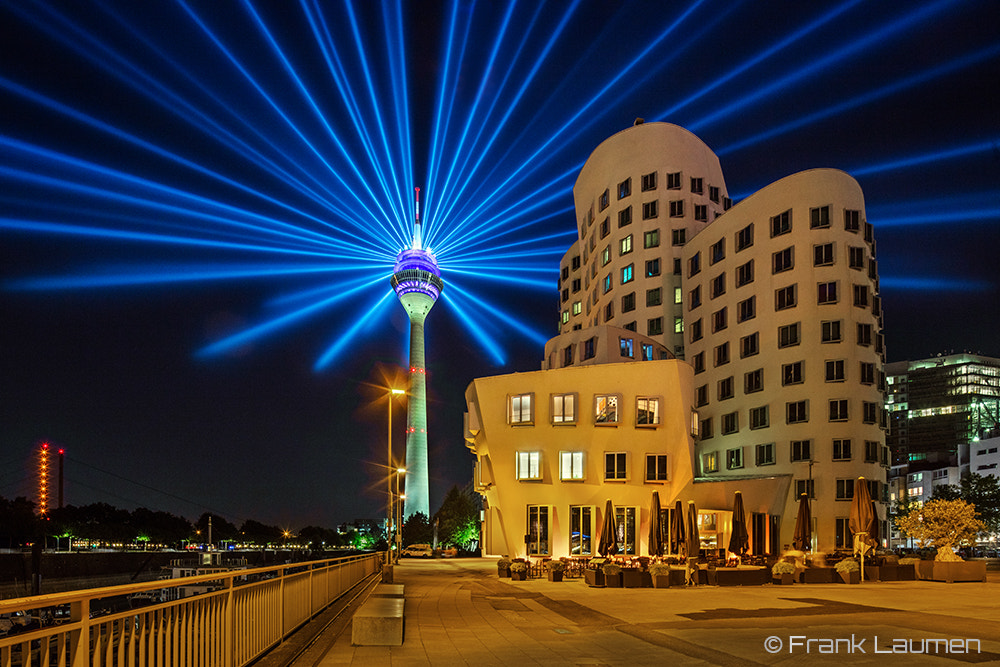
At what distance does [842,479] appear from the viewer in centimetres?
4444

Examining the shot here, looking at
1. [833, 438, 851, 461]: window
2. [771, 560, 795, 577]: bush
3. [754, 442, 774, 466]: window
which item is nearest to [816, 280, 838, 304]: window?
[833, 438, 851, 461]: window

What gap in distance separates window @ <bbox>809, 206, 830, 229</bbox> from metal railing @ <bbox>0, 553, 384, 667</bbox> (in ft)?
137

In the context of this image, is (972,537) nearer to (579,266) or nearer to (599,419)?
(599,419)

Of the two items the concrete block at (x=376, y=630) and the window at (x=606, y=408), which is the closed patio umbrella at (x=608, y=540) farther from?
the concrete block at (x=376, y=630)

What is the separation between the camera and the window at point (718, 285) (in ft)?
175

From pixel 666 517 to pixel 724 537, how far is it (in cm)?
353

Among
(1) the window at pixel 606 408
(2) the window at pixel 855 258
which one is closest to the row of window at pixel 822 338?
(2) the window at pixel 855 258

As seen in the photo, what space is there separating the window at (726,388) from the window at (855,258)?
1031 centimetres

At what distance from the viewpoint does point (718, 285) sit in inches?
2128

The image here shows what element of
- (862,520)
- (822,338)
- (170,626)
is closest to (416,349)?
(822,338)

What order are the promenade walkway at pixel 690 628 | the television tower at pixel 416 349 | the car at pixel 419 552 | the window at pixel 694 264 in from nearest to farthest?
the promenade walkway at pixel 690 628 → the window at pixel 694 264 → the car at pixel 419 552 → the television tower at pixel 416 349

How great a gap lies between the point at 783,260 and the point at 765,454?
38.8 feet

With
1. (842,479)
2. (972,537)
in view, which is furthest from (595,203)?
(972,537)

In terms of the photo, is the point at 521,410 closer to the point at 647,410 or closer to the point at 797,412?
the point at 647,410
